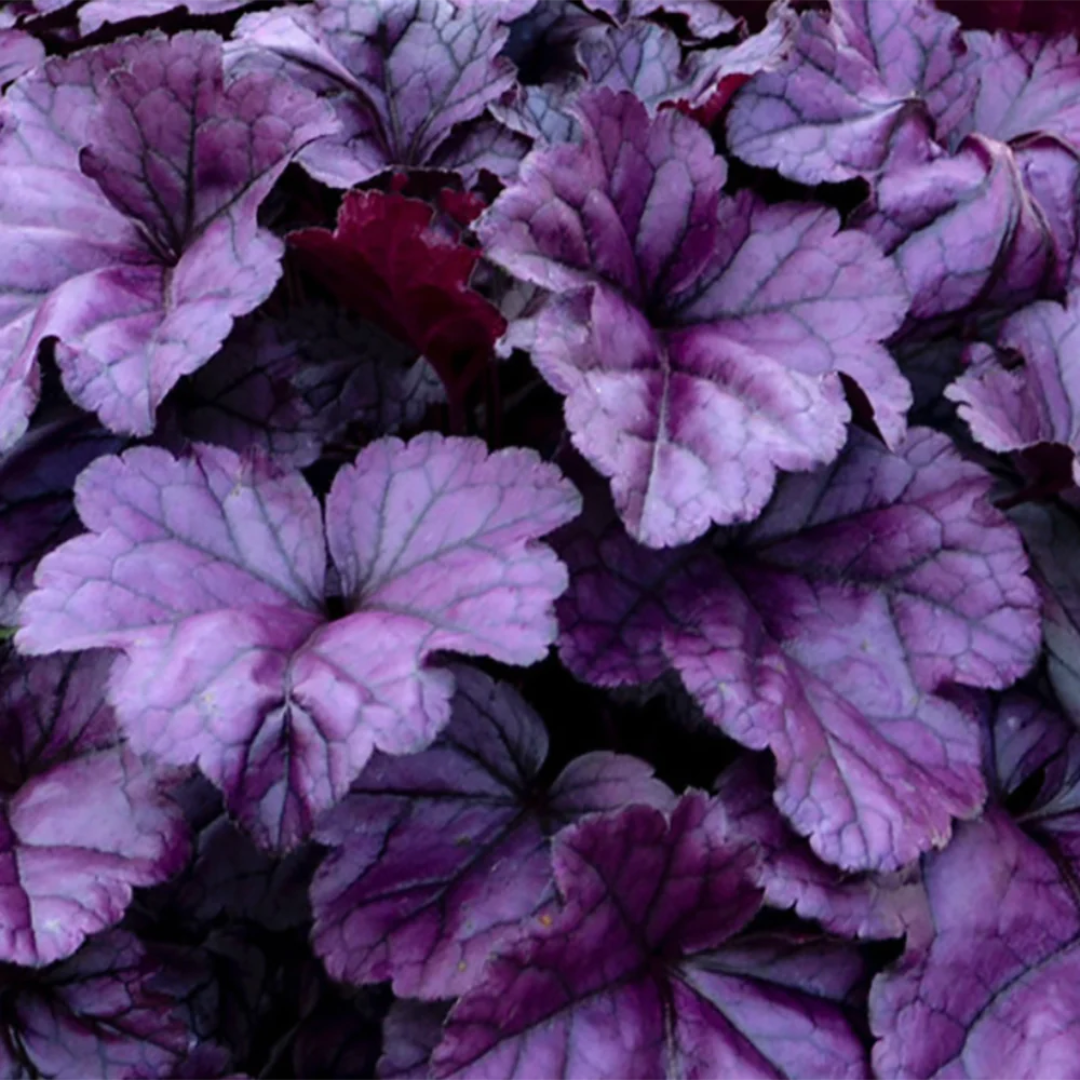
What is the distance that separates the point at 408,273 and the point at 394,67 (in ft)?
1.02

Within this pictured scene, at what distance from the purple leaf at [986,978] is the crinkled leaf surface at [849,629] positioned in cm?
7

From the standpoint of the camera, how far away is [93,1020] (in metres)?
0.90

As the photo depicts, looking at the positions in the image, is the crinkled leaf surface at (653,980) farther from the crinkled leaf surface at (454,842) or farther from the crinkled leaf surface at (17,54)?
the crinkled leaf surface at (17,54)

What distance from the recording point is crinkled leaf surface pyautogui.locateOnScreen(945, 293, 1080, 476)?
974 mm

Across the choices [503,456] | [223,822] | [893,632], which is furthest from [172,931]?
[893,632]

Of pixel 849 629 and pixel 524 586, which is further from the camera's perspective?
pixel 849 629

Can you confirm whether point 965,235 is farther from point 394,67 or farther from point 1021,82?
point 394,67

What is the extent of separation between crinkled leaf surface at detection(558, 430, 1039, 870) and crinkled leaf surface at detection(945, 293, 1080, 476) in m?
0.04

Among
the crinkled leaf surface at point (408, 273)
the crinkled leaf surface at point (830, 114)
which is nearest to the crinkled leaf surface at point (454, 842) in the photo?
the crinkled leaf surface at point (408, 273)

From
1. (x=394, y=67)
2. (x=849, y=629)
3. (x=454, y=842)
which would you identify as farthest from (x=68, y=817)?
(x=394, y=67)

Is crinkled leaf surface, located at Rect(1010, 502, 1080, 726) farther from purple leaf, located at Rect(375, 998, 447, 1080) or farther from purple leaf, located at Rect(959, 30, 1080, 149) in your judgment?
purple leaf, located at Rect(375, 998, 447, 1080)

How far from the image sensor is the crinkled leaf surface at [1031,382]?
97 cm

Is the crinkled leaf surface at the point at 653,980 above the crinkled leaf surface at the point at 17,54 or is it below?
below

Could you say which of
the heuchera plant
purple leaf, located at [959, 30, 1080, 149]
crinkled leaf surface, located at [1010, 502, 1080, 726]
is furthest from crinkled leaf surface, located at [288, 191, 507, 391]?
purple leaf, located at [959, 30, 1080, 149]
